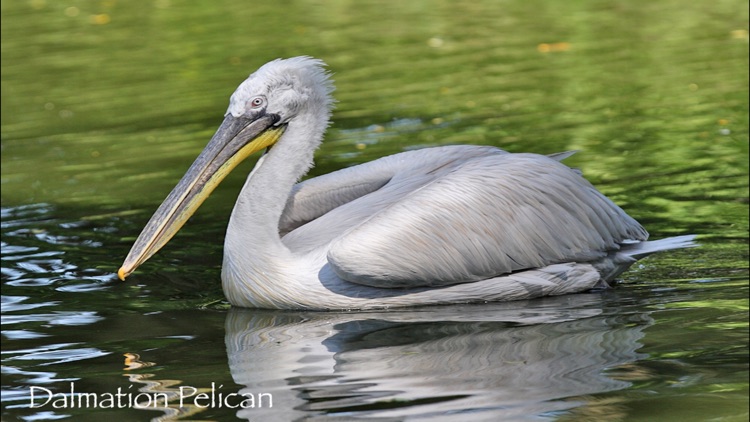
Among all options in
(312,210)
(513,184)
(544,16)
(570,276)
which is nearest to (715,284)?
(570,276)

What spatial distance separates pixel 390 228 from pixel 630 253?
1.12 metres

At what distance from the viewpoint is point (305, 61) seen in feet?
17.3

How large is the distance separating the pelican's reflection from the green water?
0.01 meters

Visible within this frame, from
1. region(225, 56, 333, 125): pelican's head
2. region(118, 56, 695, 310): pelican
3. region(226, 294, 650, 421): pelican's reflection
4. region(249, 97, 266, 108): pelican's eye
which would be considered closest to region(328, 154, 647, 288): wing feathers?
region(118, 56, 695, 310): pelican

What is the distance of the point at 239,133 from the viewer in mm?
5168

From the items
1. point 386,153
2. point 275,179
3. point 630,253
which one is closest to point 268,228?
point 275,179

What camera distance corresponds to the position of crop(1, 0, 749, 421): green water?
13.5 feet

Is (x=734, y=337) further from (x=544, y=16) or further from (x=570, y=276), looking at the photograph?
(x=544, y=16)

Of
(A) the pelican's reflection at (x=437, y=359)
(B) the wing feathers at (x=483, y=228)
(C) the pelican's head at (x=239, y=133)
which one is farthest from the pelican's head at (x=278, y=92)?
(A) the pelican's reflection at (x=437, y=359)

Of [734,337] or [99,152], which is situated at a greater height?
[99,152]

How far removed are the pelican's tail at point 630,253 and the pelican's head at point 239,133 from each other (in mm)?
1448

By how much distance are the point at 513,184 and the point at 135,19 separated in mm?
11009

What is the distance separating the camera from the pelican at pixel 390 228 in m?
4.93

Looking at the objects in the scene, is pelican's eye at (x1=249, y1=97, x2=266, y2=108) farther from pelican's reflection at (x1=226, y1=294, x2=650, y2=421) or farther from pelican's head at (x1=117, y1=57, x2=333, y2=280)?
pelican's reflection at (x1=226, y1=294, x2=650, y2=421)
